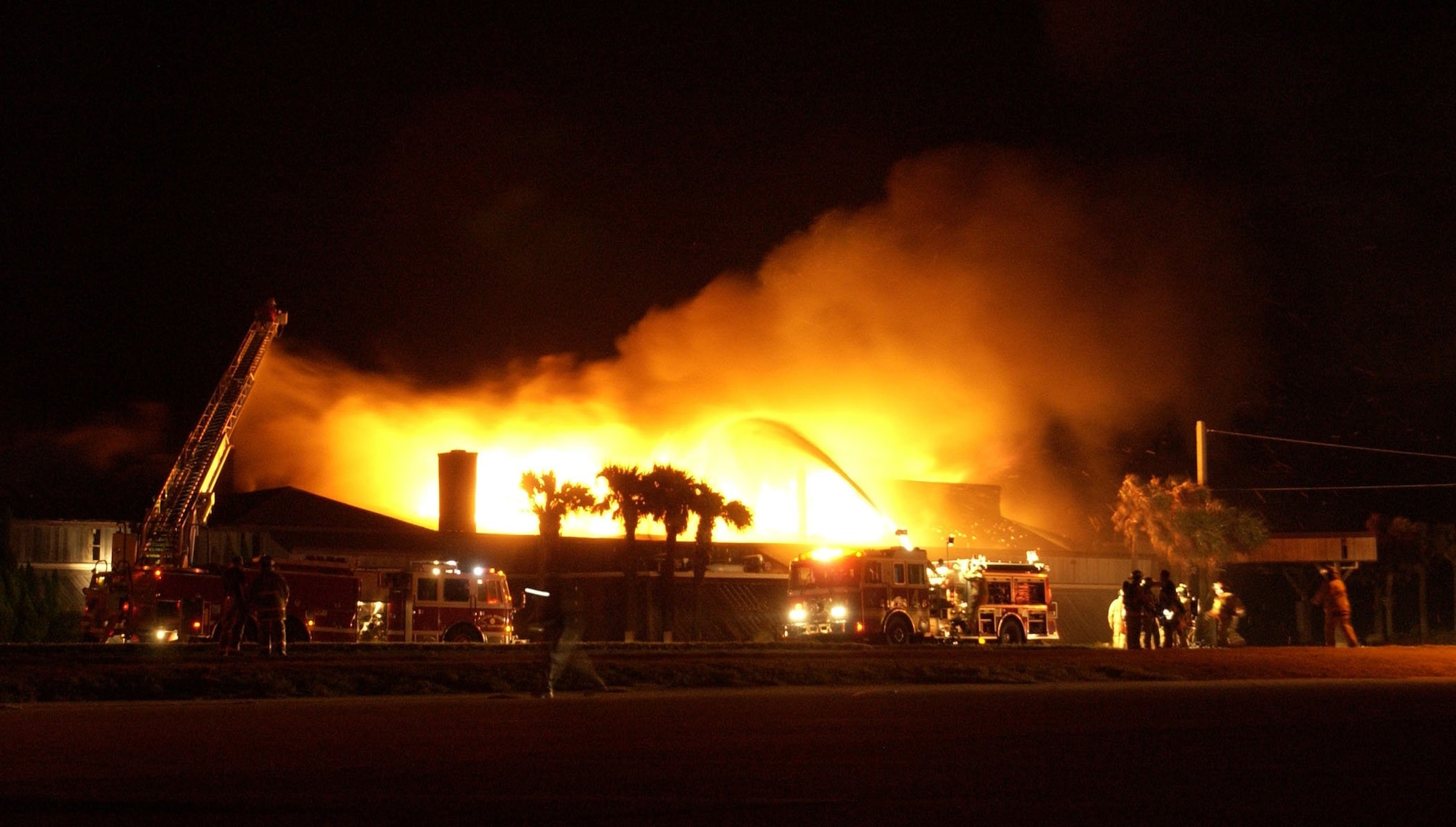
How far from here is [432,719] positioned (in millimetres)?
14977

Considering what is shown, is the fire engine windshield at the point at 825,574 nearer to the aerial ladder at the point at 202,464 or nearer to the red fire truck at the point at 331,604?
the red fire truck at the point at 331,604

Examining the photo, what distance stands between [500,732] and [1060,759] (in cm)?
496

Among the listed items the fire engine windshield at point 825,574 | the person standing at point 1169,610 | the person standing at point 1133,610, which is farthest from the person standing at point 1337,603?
the fire engine windshield at point 825,574

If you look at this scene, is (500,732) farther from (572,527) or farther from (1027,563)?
(572,527)

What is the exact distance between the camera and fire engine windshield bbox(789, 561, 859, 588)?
3862 cm

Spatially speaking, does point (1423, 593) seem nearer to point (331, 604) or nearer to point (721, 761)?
point (331, 604)


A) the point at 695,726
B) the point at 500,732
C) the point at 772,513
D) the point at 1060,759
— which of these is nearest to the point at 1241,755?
the point at 1060,759

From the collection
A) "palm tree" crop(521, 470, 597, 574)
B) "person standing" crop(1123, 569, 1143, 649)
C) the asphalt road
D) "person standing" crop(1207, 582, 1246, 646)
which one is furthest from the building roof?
the asphalt road

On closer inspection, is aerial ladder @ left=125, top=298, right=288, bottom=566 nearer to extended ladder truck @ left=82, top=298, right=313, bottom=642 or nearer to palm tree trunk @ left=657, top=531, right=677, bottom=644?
extended ladder truck @ left=82, top=298, right=313, bottom=642

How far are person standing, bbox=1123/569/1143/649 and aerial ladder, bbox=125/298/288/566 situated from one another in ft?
83.9

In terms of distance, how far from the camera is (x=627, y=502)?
5478 cm

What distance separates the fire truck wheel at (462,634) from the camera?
37188mm

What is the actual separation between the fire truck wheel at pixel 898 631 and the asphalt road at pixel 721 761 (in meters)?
20.5

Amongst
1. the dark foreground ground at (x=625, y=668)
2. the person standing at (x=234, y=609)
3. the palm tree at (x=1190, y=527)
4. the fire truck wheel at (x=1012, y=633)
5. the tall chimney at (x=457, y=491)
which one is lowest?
the fire truck wheel at (x=1012, y=633)
